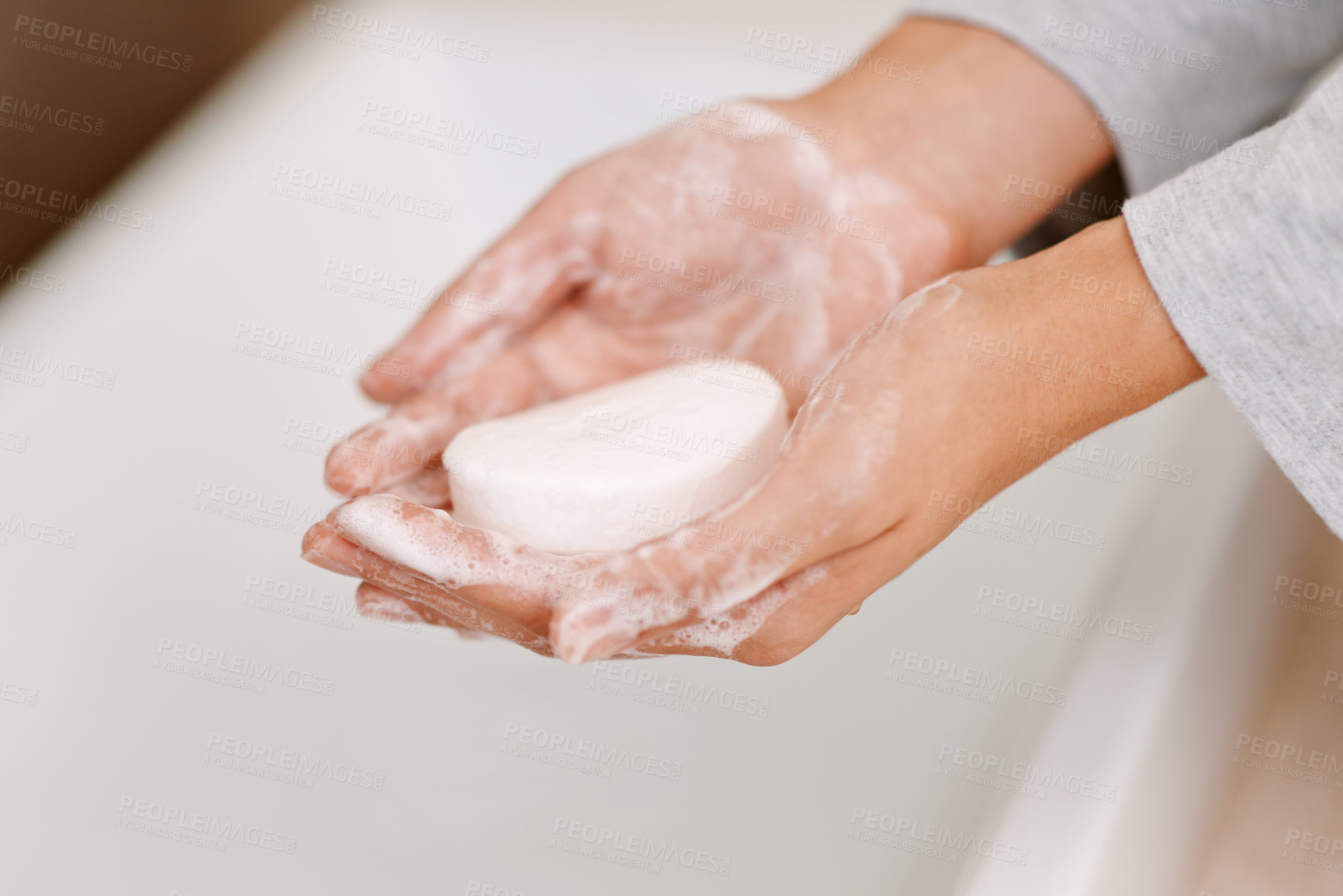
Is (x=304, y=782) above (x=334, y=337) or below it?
below

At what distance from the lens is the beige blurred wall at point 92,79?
1.17 meters

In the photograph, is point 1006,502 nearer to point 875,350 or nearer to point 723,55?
point 875,350

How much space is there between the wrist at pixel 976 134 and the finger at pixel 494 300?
230mm

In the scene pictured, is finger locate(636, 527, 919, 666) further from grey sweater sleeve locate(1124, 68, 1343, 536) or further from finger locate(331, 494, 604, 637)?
grey sweater sleeve locate(1124, 68, 1343, 536)

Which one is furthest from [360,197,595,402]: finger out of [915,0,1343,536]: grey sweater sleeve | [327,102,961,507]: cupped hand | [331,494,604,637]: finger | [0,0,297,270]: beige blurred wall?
[0,0,297,270]: beige blurred wall

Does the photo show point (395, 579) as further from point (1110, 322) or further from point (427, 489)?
point (1110, 322)

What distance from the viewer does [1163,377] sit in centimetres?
61

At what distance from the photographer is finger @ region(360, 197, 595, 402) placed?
81cm

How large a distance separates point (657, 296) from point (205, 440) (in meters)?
0.46

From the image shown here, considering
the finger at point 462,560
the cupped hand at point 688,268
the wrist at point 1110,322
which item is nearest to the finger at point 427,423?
the cupped hand at point 688,268

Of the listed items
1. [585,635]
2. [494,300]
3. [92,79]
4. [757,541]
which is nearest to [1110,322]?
[757,541]

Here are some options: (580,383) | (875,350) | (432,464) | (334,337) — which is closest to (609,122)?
(334,337)

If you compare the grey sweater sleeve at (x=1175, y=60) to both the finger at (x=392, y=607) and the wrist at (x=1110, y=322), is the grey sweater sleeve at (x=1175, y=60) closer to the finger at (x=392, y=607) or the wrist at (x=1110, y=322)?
the wrist at (x=1110, y=322)

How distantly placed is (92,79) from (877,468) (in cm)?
115
